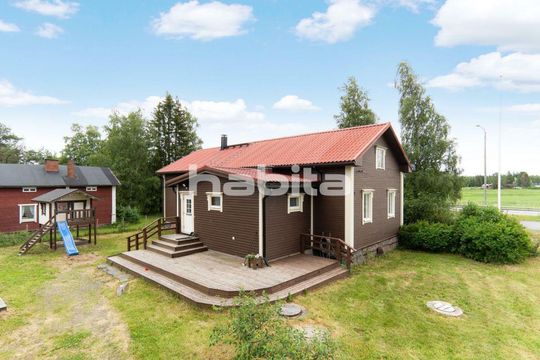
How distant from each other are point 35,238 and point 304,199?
13.5 m

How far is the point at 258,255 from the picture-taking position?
999 cm

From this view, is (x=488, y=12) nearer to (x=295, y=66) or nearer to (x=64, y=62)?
(x=295, y=66)

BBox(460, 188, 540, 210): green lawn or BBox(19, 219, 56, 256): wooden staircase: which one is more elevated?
BBox(19, 219, 56, 256): wooden staircase

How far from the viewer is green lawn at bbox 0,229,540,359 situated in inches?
226

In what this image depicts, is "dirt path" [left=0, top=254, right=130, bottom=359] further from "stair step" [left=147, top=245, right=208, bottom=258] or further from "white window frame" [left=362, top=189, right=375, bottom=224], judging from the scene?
"white window frame" [left=362, top=189, right=375, bottom=224]

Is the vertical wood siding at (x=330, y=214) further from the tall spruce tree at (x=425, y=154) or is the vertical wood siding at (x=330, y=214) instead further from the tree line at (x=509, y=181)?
the tree line at (x=509, y=181)

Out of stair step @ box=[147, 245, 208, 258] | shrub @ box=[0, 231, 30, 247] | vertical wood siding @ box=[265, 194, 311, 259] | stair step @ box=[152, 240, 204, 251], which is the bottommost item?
shrub @ box=[0, 231, 30, 247]

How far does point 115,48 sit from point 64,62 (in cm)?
372

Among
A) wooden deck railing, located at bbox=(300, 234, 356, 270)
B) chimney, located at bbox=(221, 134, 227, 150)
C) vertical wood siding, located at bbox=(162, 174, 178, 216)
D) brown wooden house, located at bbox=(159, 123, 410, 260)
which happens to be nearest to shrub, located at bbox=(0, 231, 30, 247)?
vertical wood siding, located at bbox=(162, 174, 178, 216)

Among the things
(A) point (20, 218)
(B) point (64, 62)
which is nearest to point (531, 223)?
(B) point (64, 62)

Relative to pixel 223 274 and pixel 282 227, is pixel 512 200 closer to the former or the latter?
pixel 282 227

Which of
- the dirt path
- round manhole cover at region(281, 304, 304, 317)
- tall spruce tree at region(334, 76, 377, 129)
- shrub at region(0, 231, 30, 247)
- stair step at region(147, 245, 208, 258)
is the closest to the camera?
the dirt path

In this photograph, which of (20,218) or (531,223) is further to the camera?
(531,223)

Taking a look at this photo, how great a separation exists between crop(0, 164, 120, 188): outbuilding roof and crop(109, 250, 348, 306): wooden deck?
1358cm
